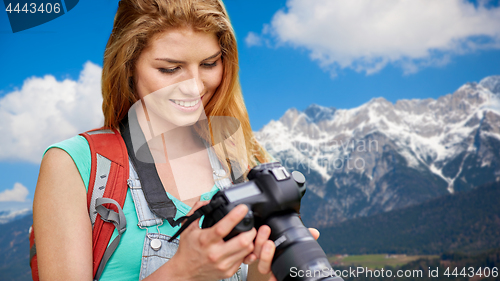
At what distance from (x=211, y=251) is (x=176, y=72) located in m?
1.30

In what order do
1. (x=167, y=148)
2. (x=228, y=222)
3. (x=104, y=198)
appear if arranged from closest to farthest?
(x=228, y=222) → (x=104, y=198) → (x=167, y=148)

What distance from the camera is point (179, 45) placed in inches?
94.2

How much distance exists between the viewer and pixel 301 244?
5.86ft

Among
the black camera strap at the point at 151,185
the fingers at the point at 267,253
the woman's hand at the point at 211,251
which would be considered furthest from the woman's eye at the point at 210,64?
the fingers at the point at 267,253

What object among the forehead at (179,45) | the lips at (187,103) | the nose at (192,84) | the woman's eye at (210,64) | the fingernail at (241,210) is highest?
the forehead at (179,45)

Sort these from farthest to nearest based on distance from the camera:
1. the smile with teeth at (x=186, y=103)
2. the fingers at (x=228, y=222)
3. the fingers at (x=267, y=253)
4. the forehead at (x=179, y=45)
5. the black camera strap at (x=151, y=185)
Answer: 1. the smile with teeth at (x=186, y=103)
2. the forehead at (x=179, y=45)
3. the black camera strap at (x=151, y=185)
4. the fingers at (x=267, y=253)
5. the fingers at (x=228, y=222)

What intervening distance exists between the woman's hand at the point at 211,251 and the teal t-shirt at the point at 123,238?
1.29 feet

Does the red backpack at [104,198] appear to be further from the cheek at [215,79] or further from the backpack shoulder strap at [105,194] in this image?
the cheek at [215,79]

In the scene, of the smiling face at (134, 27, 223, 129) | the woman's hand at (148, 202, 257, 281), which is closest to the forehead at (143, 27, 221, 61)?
the smiling face at (134, 27, 223, 129)

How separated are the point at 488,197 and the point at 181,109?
180481 millimetres

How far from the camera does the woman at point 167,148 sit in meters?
1.72

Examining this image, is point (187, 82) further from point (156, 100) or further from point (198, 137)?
point (198, 137)

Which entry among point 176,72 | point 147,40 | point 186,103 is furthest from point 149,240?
point 147,40

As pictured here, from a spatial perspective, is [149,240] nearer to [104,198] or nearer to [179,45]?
[104,198]
